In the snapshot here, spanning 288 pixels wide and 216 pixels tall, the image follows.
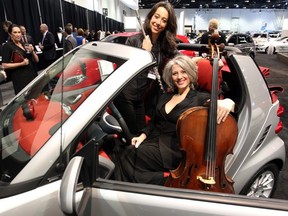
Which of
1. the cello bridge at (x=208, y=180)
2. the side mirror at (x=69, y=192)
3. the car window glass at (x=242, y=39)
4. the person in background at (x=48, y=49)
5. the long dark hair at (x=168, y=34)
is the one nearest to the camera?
the side mirror at (x=69, y=192)

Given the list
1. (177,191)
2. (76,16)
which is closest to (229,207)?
Result: (177,191)

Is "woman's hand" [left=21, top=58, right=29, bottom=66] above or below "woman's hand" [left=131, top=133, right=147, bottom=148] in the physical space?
above

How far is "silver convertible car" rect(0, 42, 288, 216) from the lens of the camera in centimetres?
92

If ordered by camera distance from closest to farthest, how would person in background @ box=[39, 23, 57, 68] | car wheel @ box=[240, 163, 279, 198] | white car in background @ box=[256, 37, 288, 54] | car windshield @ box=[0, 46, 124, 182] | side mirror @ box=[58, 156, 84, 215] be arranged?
side mirror @ box=[58, 156, 84, 215] → car windshield @ box=[0, 46, 124, 182] → car wheel @ box=[240, 163, 279, 198] → person in background @ box=[39, 23, 57, 68] → white car in background @ box=[256, 37, 288, 54]

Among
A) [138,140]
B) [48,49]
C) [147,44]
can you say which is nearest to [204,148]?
[138,140]

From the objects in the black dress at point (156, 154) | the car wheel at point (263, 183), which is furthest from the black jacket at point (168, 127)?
the car wheel at point (263, 183)

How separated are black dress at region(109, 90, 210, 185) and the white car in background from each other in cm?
1425

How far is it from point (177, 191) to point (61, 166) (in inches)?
16.5

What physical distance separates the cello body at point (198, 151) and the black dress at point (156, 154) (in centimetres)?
20

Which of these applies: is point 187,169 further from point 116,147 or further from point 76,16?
point 76,16

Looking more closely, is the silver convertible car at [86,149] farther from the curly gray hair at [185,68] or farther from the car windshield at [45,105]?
the curly gray hair at [185,68]

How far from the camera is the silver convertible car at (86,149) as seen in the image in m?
0.92

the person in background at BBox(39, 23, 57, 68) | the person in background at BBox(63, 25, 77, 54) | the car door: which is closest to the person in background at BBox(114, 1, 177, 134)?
the person in background at BBox(63, 25, 77, 54)

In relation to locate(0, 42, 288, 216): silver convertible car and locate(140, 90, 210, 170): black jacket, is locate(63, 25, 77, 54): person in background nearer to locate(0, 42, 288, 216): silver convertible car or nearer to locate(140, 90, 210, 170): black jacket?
locate(0, 42, 288, 216): silver convertible car
